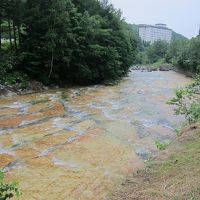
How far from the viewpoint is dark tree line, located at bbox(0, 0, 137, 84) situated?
23.6m

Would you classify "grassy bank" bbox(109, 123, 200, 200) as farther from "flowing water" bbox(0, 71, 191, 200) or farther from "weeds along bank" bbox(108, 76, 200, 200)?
"flowing water" bbox(0, 71, 191, 200)

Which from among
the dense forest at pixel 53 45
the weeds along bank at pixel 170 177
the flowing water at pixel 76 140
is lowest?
the flowing water at pixel 76 140

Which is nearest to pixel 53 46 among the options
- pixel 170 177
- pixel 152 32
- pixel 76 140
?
pixel 76 140

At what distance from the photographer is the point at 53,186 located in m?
8.06

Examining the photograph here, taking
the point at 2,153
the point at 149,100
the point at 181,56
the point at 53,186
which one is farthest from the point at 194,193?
the point at 181,56

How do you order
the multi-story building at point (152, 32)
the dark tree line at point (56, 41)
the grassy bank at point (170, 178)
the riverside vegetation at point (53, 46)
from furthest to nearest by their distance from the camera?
the multi-story building at point (152, 32)
the dark tree line at point (56, 41)
the riverside vegetation at point (53, 46)
the grassy bank at point (170, 178)

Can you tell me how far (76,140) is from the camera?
12.0 meters

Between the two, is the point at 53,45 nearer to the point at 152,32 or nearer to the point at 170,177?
the point at 170,177

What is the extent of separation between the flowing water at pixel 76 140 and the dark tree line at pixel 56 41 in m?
4.51

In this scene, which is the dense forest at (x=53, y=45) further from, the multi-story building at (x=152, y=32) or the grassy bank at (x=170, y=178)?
the multi-story building at (x=152, y=32)

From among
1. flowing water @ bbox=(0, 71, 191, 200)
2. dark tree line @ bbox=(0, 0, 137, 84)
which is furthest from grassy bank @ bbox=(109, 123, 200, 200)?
dark tree line @ bbox=(0, 0, 137, 84)

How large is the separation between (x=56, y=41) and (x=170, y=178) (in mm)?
18520

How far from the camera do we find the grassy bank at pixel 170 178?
5.89m

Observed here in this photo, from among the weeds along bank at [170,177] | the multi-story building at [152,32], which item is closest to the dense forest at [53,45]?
the weeds along bank at [170,177]
